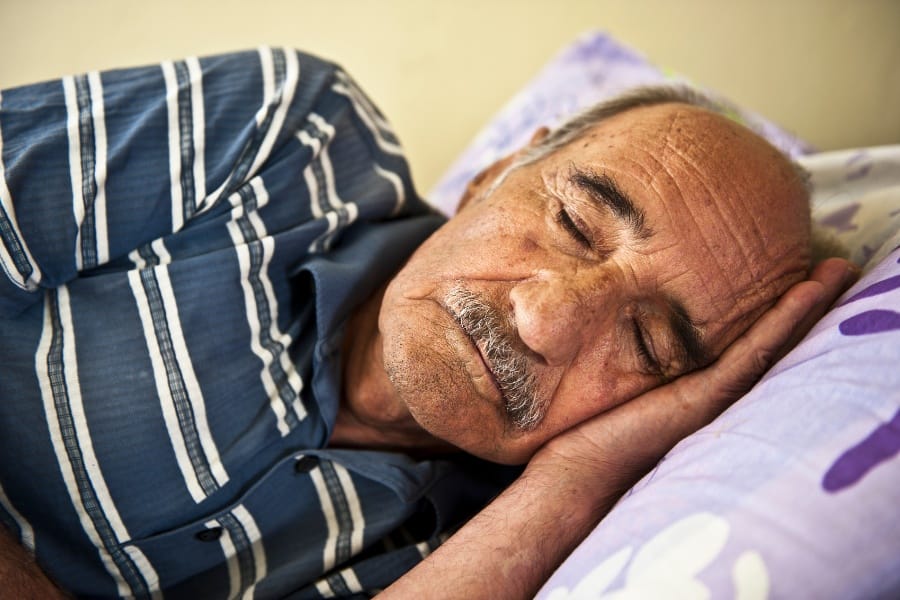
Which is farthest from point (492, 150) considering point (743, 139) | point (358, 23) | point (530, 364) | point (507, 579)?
point (507, 579)

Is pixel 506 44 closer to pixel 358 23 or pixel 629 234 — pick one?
pixel 358 23

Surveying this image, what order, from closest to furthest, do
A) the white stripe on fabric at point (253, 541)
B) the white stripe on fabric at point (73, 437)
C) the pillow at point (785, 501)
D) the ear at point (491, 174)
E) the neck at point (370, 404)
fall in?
1. the pillow at point (785, 501)
2. the white stripe on fabric at point (73, 437)
3. the white stripe on fabric at point (253, 541)
4. the neck at point (370, 404)
5. the ear at point (491, 174)

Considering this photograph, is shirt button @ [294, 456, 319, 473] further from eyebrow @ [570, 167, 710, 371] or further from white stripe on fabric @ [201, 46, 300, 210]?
eyebrow @ [570, 167, 710, 371]

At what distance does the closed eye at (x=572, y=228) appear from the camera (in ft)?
3.16

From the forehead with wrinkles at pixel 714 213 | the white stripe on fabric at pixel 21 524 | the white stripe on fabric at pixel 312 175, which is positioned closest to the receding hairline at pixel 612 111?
the forehead with wrinkles at pixel 714 213

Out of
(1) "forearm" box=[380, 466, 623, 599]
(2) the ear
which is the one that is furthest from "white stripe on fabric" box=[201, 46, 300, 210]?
(1) "forearm" box=[380, 466, 623, 599]

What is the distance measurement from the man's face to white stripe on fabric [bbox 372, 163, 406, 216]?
32cm

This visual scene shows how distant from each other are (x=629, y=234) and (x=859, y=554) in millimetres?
493

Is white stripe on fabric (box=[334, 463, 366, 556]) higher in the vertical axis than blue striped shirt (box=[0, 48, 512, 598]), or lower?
lower

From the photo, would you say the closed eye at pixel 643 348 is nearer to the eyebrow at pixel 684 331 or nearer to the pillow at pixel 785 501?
the eyebrow at pixel 684 331

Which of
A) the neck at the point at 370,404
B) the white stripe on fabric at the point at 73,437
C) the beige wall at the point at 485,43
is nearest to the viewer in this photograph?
the white stripe on fabric at the point at 73,437

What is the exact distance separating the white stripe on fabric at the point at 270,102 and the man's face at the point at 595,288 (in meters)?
0.33

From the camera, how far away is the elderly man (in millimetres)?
910

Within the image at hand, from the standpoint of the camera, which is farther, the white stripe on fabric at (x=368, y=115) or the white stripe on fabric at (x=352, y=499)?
the white stripe on fabric at (x=368, y=115)
